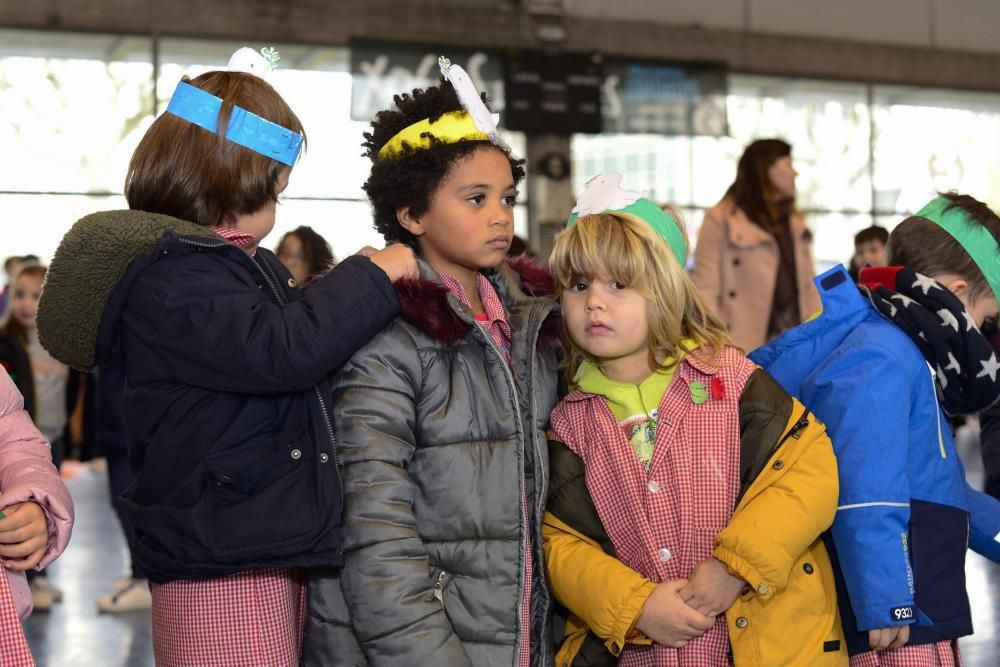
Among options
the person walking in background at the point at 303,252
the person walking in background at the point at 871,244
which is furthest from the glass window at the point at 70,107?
the person walking in background at the point at 871,244

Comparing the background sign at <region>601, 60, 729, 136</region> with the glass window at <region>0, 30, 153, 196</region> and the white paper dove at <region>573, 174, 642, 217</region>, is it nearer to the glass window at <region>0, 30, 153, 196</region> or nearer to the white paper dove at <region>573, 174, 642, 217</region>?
the glass window at <region>0, 30, 153, 196</region>

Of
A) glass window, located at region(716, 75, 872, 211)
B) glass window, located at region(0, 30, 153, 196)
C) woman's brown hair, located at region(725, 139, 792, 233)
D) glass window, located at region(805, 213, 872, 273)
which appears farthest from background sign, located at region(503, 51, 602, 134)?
woman's brown hair, located at region(725, 139, 792, 233)

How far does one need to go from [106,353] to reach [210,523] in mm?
384

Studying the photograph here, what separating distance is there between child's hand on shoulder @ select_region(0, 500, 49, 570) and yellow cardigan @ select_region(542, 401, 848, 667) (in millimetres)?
927

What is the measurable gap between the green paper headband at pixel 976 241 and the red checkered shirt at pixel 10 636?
2100 mm

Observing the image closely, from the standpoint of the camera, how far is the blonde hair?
236 centimetres

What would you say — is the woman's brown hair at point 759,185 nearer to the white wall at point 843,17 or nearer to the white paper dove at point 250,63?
the white paper dove at point 250,63

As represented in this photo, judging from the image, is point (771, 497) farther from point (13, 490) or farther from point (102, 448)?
point (102, 448)

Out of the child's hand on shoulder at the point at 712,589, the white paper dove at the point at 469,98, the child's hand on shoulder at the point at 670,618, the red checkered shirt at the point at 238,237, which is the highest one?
the white paper dove at the point at 469,98

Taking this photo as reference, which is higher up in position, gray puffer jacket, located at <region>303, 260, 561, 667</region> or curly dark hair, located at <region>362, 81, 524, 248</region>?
curly dark hair, located at <region>362, 81, 524, 248</region>

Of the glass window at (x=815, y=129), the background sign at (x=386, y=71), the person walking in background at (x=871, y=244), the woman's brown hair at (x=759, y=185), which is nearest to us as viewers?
the woman's brown hair at (x=759, y=185)

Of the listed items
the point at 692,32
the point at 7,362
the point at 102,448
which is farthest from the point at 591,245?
the point at 692,32

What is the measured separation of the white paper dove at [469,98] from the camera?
91.7 inches

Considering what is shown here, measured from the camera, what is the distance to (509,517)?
83.1 inches
